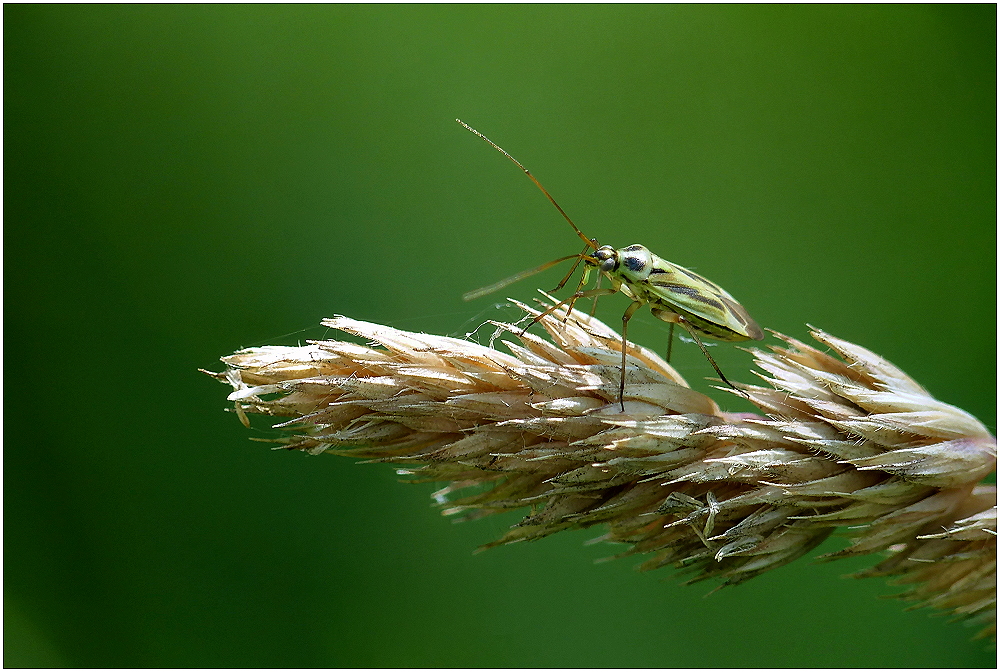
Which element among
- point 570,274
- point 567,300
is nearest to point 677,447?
point 567,300

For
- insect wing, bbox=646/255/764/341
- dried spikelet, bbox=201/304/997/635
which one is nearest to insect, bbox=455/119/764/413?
insect wing, bbox=646/255/764/341

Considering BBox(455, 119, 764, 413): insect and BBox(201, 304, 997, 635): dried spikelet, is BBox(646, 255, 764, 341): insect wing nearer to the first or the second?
BBox(455, 119, 764, 413): insect

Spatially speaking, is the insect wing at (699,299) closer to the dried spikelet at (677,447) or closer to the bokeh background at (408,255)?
the dried spikelet at (677,447)

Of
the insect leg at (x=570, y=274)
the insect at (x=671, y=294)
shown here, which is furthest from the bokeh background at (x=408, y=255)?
the insect at (x=671, y=294)

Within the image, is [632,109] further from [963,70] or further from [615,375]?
[615,375]

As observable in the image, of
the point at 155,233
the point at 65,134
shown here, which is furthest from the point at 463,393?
the point at 65,134

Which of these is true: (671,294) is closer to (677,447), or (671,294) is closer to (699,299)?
(699,299)
